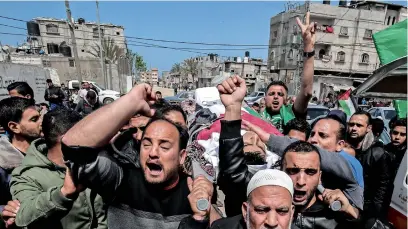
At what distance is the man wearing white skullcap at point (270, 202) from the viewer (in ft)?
5.23

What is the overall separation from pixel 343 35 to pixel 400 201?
37731mm

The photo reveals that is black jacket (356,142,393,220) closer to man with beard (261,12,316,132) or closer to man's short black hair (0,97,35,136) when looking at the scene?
man with beard (261,12,316,132)

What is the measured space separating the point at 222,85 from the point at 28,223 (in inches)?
59.2

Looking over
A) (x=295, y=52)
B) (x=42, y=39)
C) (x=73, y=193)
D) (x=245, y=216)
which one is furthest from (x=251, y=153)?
(x=42, y=39)

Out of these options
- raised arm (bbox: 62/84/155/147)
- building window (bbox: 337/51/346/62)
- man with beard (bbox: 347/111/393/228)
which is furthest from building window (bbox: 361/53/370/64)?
raised arm (bbox: 62/84/155/147)

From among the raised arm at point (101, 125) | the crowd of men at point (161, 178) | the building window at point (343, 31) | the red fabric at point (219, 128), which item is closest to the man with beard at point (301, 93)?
the red fabric at point (219, 128)

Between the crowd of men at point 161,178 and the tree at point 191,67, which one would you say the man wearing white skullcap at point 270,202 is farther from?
the tree at point 191,67

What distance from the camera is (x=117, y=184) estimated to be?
5.40ft

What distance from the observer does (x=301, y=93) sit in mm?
3109

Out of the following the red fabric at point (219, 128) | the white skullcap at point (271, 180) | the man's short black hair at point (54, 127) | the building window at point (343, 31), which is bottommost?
the white skullcap at point (271, 180)

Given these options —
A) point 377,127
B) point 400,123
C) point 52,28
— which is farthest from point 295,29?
point 52,28

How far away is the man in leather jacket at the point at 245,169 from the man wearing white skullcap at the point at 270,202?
208 mm

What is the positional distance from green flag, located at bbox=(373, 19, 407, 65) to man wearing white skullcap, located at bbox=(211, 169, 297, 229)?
2.26 meters

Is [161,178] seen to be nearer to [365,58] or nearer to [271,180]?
[271,180]
